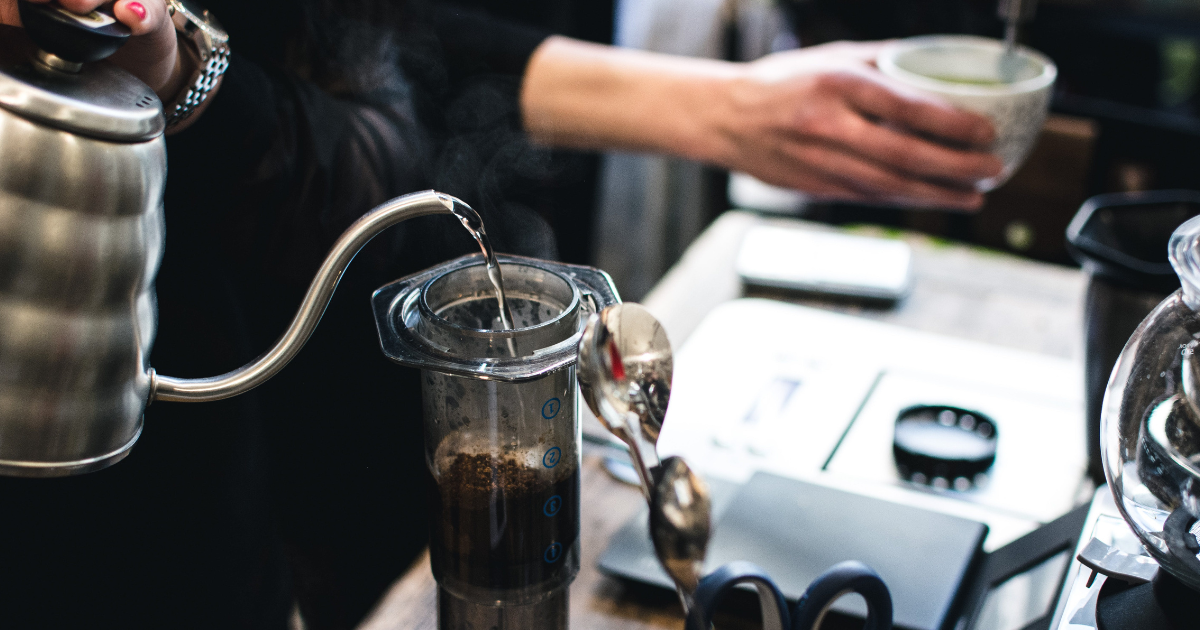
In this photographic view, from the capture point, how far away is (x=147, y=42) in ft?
1.55

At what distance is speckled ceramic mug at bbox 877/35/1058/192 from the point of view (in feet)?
2.61

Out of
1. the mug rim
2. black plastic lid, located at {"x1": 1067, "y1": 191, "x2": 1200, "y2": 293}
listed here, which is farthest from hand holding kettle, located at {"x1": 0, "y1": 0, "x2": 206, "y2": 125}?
black plastic lid, located at {"x1": 1067, "y1": 191, "x2": 1200, "y2": 293}

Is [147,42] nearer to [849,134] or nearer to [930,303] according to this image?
[849,134]

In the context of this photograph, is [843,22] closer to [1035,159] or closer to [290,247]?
[1035,159]

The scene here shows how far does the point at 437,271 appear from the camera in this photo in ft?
1.69

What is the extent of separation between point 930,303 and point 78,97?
1.01 m

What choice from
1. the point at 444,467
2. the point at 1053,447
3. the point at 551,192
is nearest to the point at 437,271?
the point at 444,467

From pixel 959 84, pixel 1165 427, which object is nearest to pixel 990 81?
Answer: pixel 959 84

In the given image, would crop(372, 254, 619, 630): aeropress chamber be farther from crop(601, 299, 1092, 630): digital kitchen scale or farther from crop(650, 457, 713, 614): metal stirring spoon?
crop(601, 299, 1092, 630): digital kitchen scale

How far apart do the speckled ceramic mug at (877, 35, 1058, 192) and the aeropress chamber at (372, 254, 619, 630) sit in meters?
0.46

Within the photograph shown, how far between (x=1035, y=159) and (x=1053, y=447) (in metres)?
1.60

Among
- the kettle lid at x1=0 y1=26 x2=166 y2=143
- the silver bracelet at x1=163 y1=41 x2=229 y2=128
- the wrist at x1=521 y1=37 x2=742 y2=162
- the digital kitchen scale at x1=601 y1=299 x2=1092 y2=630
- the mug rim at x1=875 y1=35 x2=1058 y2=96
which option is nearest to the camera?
the kettle lid at x1=0 y1=26 x2=166 y2=143

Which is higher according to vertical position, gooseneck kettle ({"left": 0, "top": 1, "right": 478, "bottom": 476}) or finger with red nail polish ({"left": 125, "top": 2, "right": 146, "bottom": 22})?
finger with red nail polish ({"left": 125, "top": 2, "right": 146, "bottom": 22})

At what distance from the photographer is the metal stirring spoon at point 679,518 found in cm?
37
